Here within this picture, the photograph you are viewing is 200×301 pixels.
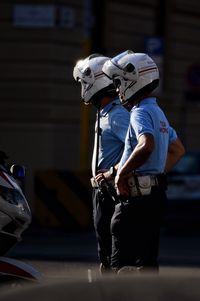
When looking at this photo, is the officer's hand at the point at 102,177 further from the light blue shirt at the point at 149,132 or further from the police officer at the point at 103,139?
the light blue shirt at the point at 149,132

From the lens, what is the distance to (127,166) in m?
5.58

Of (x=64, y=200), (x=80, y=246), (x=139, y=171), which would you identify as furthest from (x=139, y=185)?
(x=64, y=200)

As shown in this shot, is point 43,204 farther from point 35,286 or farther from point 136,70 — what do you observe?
point 35,286

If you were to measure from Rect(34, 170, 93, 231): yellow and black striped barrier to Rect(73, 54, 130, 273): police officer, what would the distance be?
780 cm

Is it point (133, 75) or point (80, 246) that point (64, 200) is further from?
point (133, 75)

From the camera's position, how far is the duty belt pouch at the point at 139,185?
5641mm

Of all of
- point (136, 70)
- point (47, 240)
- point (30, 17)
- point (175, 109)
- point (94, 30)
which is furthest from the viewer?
point (175, 109)

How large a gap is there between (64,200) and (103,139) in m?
8.10

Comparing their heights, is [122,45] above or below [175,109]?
above

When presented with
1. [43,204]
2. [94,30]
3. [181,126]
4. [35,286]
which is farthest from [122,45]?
[35,286]

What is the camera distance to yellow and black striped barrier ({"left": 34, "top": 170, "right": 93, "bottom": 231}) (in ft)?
46.2

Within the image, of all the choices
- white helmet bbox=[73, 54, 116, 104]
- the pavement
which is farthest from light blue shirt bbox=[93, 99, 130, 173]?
the pavement

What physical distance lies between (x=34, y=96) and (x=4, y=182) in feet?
38.9

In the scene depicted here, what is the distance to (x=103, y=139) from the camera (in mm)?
6168
